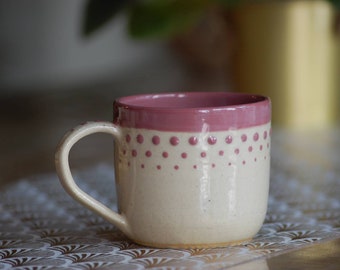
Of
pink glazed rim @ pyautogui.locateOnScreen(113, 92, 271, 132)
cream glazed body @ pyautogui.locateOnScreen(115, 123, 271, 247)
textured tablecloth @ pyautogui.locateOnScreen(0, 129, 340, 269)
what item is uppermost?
pink glazed rim @ pyautogui.locateOnScreen(113, 92, 271, 132)

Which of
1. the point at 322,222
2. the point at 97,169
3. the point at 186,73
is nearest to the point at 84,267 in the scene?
the point at 322,222

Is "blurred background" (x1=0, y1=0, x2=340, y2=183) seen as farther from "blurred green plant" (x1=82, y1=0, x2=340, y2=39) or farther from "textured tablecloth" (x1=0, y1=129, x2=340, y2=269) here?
"textured tablecloth" (x1=0, y1=129, x2=340, y2=269)

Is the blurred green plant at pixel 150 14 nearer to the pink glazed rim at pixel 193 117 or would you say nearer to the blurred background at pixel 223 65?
the blurred background at pixel 223 65

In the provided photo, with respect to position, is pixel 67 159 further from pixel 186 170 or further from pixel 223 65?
pixel 223 65

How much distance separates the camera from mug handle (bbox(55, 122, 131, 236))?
515 mm

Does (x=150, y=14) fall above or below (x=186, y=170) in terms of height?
above

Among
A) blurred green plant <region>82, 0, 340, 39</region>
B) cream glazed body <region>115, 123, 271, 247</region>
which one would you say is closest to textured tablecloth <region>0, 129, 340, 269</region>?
cream glazed body <region>115, 123, 271, 247</region>

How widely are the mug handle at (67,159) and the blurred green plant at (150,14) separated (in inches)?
20.9

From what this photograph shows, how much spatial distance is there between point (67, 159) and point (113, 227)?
101 millimetres

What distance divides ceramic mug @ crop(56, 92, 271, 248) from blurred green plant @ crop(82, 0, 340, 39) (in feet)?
1.73

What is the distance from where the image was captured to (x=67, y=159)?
0.52 meters

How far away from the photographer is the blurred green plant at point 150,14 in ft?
3.42

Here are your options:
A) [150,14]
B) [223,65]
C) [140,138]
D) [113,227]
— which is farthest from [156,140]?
[223,65]

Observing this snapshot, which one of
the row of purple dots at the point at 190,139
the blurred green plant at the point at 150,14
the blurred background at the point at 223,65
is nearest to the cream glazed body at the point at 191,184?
the row of purple dots at the point at 190,139
